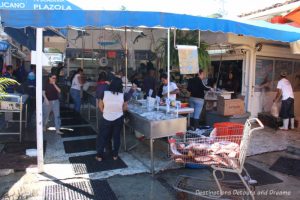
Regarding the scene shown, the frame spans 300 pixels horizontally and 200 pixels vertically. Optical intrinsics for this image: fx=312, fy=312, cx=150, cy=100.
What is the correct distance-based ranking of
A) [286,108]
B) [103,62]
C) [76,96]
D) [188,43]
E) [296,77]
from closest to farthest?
[286,108]
[188,43]
[76,96]
[296,77]
[103,62]

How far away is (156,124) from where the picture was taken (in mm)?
5285

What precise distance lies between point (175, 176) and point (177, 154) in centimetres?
126

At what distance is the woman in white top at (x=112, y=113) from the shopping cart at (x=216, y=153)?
1664 mm

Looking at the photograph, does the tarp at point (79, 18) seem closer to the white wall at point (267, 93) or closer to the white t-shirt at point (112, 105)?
the white t-shirt at point (112, 105)

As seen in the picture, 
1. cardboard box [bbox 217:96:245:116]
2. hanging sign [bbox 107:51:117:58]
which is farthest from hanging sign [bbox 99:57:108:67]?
cardboard box [bbox 217:96:245:116]

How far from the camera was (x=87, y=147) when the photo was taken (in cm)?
690

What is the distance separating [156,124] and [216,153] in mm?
1459

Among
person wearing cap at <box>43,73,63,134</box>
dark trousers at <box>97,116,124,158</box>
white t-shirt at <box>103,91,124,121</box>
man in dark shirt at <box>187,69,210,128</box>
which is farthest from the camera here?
man in dark shirt at <box>187,69,210,128</box>

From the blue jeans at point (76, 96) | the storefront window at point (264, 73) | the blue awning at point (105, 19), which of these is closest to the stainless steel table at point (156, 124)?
the blue awning at point (105, 19)

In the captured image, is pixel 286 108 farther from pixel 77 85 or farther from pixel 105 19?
pixel 77 85

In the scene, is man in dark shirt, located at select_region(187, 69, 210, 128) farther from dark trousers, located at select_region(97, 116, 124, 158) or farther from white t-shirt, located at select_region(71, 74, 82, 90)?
white t-shirt, located at select_region(71, 74, 82, 90)

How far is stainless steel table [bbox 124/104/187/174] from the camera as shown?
529 cm

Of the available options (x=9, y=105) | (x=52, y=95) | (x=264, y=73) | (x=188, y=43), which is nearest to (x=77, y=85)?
(x=52, y=95)

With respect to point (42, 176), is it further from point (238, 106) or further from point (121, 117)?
point (238, 106)
